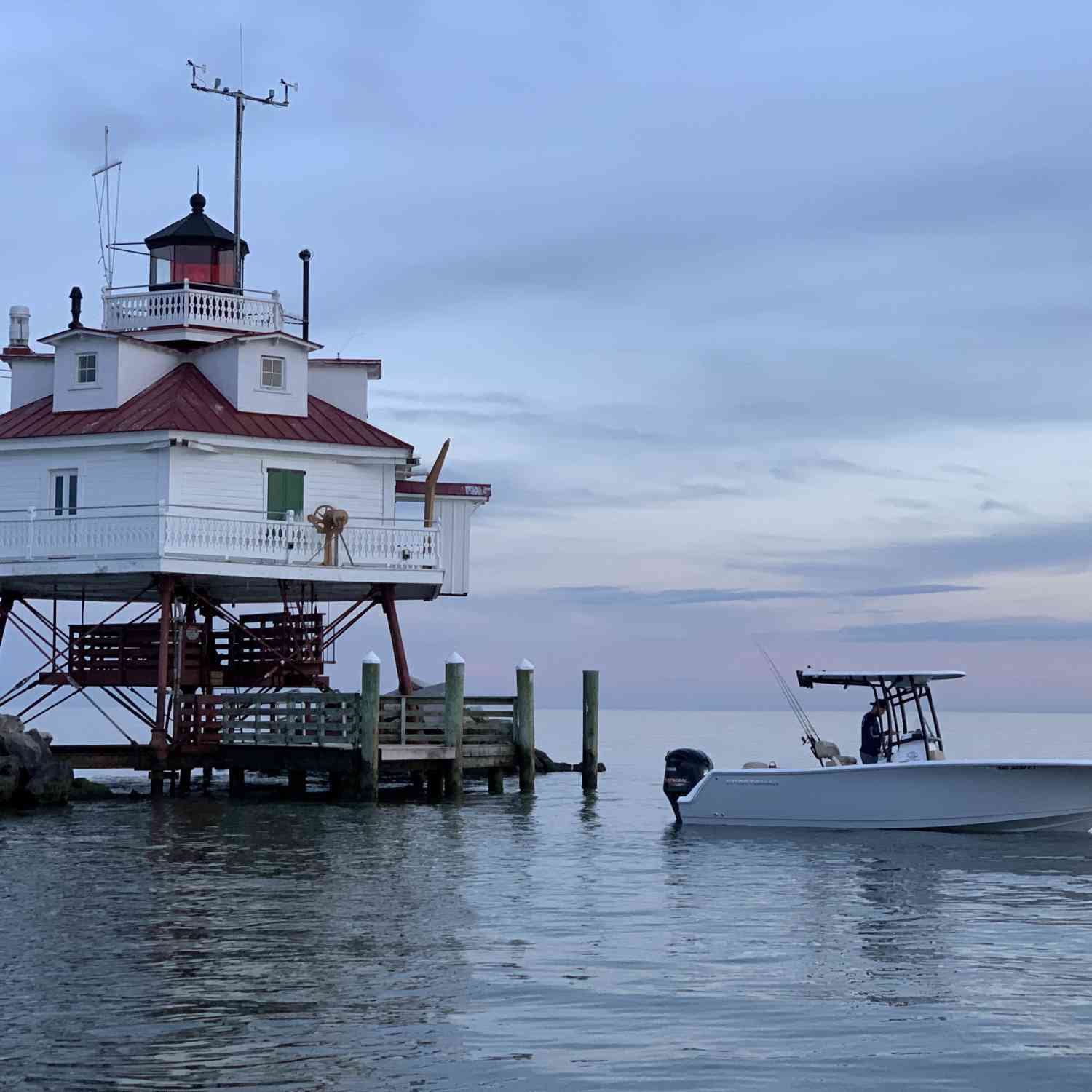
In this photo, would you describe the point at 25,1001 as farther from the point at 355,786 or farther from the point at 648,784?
the point at 648,784

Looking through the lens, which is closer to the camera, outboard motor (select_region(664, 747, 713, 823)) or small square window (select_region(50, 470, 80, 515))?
outboard motor (select_region(664, 747, 713, 823))

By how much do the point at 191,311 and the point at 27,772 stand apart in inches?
489

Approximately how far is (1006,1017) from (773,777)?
15173mm

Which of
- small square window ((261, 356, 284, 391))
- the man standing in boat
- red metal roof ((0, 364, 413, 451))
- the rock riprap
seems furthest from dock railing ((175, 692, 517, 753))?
the man standing in boat

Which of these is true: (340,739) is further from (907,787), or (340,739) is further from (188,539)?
(907,787)

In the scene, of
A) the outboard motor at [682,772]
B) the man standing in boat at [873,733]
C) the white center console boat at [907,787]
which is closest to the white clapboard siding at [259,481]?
the outboard motor at [682,772]

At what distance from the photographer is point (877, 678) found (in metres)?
30.3

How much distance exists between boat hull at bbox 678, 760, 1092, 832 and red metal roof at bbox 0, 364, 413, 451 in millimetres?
13996

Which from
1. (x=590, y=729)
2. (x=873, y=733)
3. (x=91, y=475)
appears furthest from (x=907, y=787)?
(x=91, y=475)

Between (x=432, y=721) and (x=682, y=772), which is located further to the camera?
(x=432, y=721)

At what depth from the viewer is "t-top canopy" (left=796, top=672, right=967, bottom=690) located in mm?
29797

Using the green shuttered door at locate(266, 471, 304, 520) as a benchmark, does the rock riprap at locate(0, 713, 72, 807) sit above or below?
below

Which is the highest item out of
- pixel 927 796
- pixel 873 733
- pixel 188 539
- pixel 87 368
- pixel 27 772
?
pixel 87 368

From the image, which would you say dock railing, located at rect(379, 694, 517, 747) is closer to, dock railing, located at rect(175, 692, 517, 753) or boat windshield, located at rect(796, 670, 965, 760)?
dock railing, located at rect(175, 692, 517, 753)
